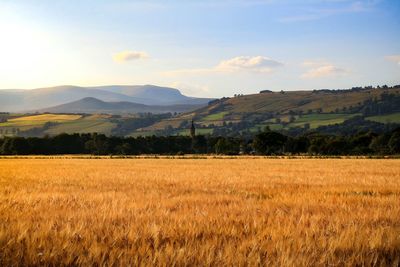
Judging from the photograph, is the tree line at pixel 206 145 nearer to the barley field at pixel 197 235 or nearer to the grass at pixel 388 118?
the grass at pixel 388 118

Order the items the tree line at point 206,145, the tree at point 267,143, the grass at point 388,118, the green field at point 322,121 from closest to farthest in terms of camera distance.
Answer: the tree line at point 206,145 → the tree at point 267,143 → the grass at point 388,118 → the green field at point 322,121

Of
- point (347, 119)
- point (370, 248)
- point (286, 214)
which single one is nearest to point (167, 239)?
point (370, 248)

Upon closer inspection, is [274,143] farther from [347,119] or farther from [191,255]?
[191,255]

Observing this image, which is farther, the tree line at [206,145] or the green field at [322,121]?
the green field at [322,121]

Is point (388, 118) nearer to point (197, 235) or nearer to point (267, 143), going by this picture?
point (267, 143)

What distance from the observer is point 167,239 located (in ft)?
19.7

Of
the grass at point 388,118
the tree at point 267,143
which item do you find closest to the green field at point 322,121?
the grass at point 388,118

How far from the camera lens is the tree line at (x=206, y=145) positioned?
101m

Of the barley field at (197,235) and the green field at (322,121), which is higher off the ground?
the green field at (322,121)

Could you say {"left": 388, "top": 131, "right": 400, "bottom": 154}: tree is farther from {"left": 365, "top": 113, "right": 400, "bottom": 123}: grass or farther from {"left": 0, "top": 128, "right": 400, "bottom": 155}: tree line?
{"left": 365, "top": 113, "right": 400, "bottom": 123}: grass

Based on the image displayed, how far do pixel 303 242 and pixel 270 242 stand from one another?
0.40 meters

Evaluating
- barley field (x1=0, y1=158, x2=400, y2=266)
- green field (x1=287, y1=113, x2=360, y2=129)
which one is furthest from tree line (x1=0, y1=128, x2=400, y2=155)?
barley field (x1=0, y1=158, x2=400, y2=266)

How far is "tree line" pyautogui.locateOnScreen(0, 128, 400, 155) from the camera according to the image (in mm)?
100688

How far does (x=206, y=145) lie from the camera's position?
116750 millimetres
